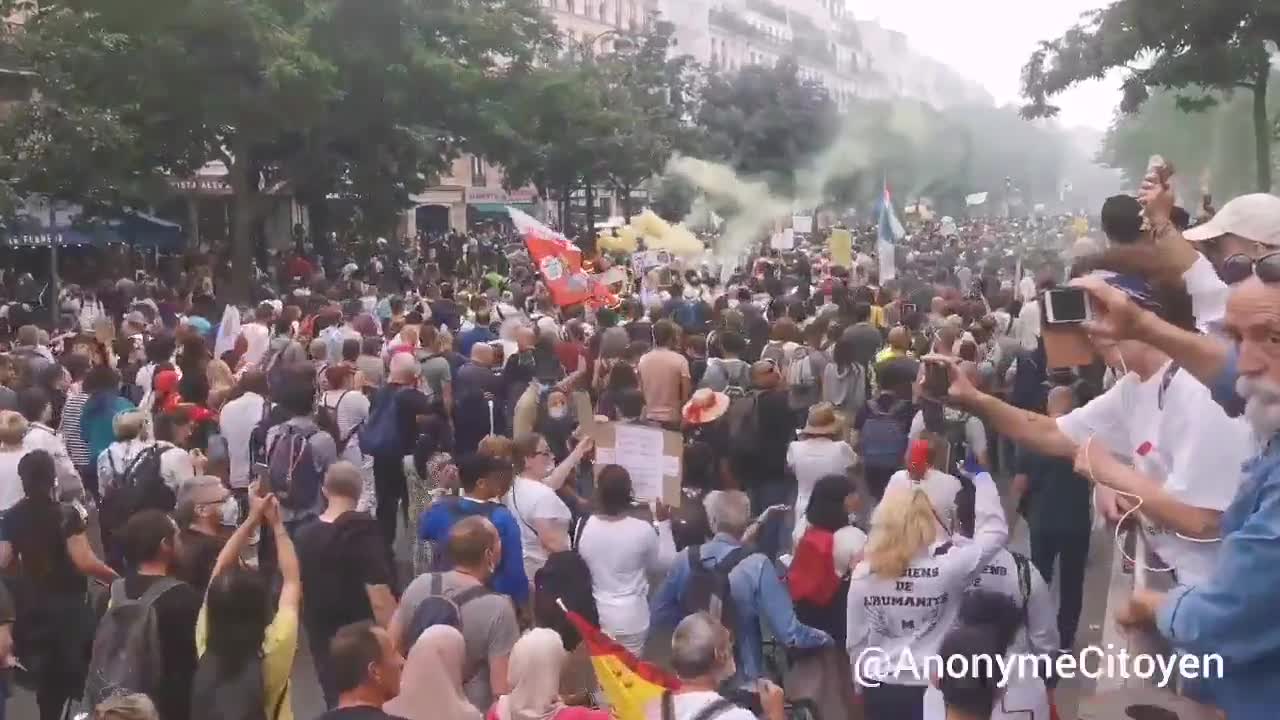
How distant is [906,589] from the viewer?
211 inches

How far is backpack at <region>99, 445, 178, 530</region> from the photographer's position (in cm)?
730

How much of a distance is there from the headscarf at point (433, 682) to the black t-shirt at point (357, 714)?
0.86ft

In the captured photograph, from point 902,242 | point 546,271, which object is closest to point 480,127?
point 902,242

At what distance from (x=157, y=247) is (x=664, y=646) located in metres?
30.6

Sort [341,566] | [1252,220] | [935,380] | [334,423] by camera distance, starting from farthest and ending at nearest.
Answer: [334,423]
[935,380]
[341,566]
[1252,220]

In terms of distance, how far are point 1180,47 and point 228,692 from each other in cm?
2370

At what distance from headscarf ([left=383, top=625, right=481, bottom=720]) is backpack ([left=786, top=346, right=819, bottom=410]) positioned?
6022 millimetres

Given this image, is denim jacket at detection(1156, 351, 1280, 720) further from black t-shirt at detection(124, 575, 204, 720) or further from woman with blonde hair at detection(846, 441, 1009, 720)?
black t-shirt at detection(124, 575, 204, 720)

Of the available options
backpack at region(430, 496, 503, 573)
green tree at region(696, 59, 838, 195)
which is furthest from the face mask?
green tree at region(696, 59, 838, 195)

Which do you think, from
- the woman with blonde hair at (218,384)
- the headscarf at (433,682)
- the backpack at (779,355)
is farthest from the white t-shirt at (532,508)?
the backpack at (779,355)

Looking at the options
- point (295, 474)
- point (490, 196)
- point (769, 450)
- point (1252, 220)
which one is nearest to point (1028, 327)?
point (769, 450)

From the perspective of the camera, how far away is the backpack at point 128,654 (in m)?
5.23

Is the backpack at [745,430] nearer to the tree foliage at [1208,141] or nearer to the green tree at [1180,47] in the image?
the green tree at [1180,47]

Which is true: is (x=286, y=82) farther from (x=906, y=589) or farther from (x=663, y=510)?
(x=906, y=589)
